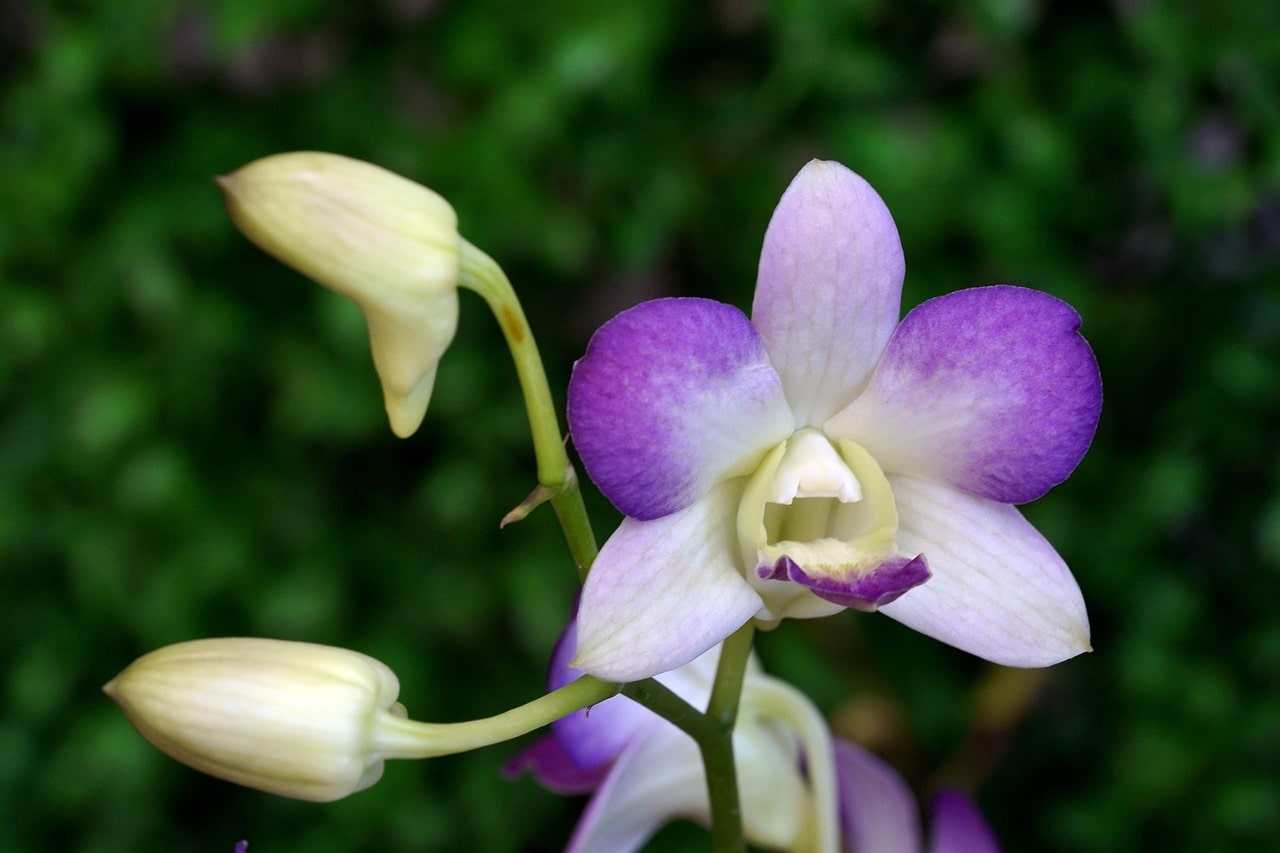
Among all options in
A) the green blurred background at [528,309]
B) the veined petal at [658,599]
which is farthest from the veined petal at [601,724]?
the green blurred background at [528,309]

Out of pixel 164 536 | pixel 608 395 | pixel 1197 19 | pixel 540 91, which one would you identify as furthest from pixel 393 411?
pixel 1197 19

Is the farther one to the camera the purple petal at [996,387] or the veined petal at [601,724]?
the veined petal at [601,724]

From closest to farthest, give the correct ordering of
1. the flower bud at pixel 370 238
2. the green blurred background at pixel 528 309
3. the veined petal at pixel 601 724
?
the flower bud at pixel 370 238
the veined petal at pixel 601 724
the green blurred background at pixel 528 309

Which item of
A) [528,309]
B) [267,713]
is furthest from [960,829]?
[528,309]

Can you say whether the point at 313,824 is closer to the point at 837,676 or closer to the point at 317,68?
the point at 837,676

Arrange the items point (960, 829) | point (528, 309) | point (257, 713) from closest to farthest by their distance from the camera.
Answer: point (257, 713) < point (960, 829) < point (528, 309)

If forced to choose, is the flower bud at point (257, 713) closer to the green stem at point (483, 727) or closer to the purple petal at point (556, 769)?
the green stem at point (483, 727)

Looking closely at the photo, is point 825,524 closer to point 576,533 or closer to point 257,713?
point 576,533
